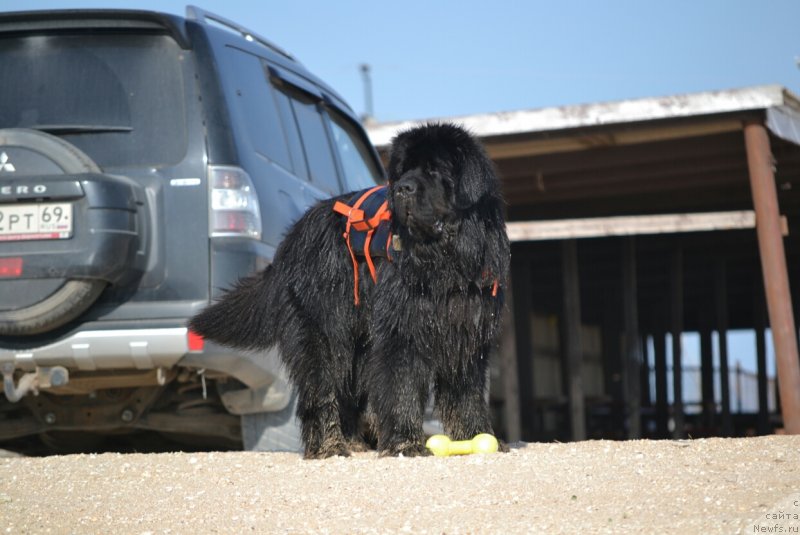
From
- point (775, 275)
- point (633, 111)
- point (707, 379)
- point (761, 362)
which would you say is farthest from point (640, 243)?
point (775, 275)

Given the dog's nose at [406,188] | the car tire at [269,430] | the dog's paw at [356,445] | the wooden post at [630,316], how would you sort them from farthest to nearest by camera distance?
the wooden post at [630,316] < the car tire at [269,430] < the dog's paw at [356,445] < the dog's nose at [406,188]

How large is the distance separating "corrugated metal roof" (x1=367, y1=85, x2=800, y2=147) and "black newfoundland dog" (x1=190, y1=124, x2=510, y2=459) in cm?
403

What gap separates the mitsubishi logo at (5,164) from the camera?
5766mm

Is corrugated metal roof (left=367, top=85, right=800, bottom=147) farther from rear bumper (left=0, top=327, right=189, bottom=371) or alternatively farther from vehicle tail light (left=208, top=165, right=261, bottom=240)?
rear bumper (left=0, top=327, right=189, bottom=371)

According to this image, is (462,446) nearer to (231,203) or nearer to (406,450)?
(406,450)

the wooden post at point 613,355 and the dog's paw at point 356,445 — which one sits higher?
the dog's paw at point 356,445

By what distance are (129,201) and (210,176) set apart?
46 cm

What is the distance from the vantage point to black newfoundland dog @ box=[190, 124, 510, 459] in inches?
205

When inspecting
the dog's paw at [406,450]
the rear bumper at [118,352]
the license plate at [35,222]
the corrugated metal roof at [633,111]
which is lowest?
the dog's paw at [406,450]

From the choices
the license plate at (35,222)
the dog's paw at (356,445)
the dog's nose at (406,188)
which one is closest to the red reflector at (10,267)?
the license plate at (35,222)

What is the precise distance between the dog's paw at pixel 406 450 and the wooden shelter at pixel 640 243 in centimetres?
509

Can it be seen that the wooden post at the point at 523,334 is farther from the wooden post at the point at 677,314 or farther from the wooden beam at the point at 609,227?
the wooden beam at the point at 609,227

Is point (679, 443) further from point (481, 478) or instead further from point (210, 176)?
point (210, 176)

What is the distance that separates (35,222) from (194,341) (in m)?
1.03
